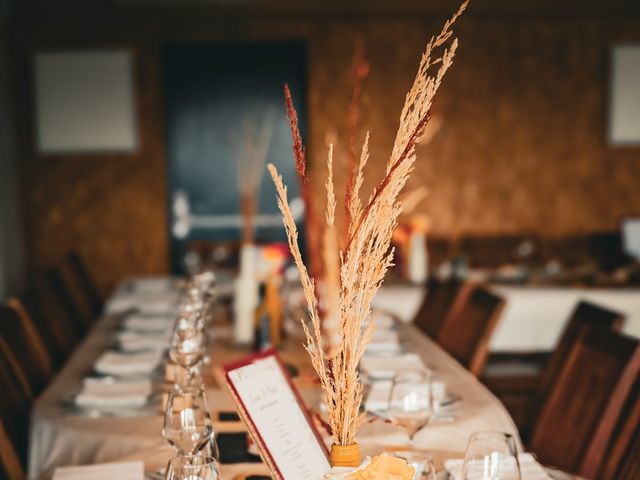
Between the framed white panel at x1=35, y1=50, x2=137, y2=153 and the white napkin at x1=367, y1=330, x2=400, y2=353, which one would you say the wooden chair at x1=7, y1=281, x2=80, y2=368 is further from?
the framed white panel at x1=35, y1=50, x2=137, y2=153

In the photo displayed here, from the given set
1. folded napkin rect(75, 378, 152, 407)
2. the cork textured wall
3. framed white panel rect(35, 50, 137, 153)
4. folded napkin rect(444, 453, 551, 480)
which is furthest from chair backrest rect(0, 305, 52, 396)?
the cork textured wall

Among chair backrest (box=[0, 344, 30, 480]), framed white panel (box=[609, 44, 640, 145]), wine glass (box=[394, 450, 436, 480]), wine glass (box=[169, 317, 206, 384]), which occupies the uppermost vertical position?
framed white panel (box=[609, 44, 640, 145])

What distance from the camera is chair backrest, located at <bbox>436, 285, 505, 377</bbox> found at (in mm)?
2586

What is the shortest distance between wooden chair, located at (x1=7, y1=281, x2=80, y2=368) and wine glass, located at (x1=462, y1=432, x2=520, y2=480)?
213 cm

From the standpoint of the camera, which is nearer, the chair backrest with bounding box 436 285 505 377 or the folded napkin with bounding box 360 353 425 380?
the folded napkin with bounding box 360 353 425 380

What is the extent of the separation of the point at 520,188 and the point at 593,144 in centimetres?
68

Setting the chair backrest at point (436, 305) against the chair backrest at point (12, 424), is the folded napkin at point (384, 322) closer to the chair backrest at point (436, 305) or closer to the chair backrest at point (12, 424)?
the chair backrest at point (436, 305)

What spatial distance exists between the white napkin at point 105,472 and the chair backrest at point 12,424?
366 millimetres

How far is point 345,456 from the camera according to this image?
1.13 metres

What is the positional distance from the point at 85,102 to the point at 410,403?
5.02 m

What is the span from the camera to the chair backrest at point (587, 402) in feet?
6.21

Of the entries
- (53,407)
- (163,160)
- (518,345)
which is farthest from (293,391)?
(163,160)

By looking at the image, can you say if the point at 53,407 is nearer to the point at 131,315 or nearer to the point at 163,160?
the point at 131,315

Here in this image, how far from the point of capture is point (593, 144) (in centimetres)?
609
